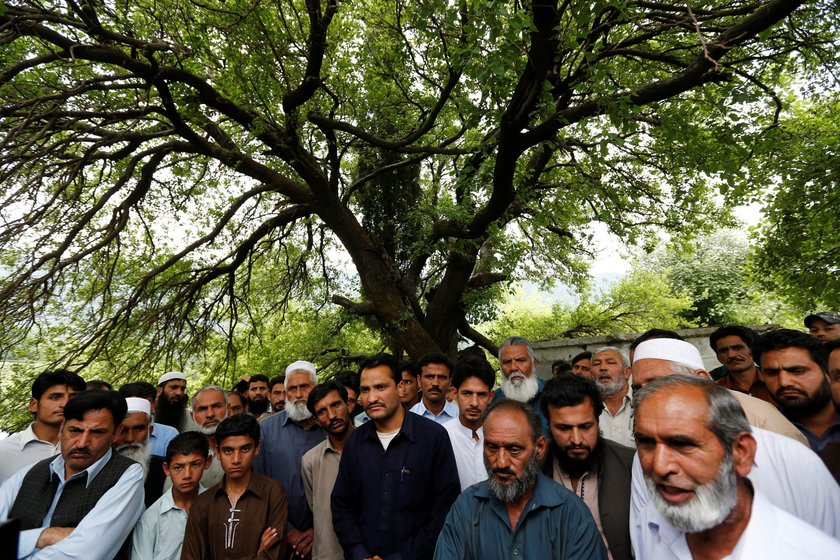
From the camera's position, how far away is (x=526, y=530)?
2.18 metres

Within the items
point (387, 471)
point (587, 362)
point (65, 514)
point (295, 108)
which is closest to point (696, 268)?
point (587, 362)

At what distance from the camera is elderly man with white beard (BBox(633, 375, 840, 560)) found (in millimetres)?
1514

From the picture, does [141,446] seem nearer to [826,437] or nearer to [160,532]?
[160,532]

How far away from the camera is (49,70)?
20.7ft

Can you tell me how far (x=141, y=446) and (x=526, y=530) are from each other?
3.05 meters

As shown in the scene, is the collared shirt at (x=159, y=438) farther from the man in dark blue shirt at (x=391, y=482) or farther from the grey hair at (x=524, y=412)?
the grey hair at (x=524, y=412)

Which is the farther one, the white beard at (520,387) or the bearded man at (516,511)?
the white beard at (520,387)

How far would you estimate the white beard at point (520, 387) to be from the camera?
13.4ft

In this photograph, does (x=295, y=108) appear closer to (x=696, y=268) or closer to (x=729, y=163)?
(x=729, y=163)

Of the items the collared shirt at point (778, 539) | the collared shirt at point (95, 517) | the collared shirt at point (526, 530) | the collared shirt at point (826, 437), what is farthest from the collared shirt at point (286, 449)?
the collared shirt at point (826, 437)

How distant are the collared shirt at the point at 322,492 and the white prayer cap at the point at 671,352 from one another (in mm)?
2290

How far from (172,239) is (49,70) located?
159 inches

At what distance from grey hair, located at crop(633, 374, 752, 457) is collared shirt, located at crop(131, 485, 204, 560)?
9.56 ft

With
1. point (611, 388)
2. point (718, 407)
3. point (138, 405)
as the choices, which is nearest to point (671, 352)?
point (611, 388)
